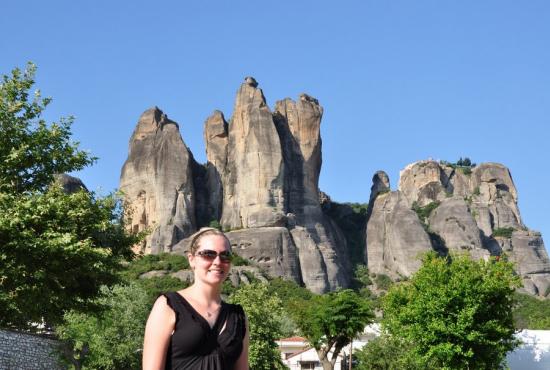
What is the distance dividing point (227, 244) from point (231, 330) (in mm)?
438

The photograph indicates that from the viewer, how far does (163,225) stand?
100 meters

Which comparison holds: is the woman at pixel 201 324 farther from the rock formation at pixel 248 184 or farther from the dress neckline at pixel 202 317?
the rock formation at pixel 248 184

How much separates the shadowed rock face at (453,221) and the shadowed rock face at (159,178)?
3021 centimetres

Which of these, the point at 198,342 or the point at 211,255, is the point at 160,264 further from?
the point at 198,342

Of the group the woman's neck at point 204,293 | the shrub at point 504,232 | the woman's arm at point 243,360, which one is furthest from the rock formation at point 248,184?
the woman's neck at point 204,293

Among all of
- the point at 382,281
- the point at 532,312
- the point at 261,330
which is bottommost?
the point at 261,330

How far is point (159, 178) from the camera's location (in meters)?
103

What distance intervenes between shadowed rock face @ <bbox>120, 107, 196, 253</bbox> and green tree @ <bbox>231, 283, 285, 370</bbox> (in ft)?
183

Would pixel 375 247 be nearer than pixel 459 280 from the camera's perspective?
No

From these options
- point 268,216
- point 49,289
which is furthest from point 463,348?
point 268,216

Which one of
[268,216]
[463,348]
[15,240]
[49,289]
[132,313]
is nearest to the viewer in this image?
[15,240]

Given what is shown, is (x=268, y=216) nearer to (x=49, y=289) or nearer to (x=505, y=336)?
(x=505, y=336)

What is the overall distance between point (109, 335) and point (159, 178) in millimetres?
68783

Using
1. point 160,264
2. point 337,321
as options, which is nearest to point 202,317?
point 337,321
